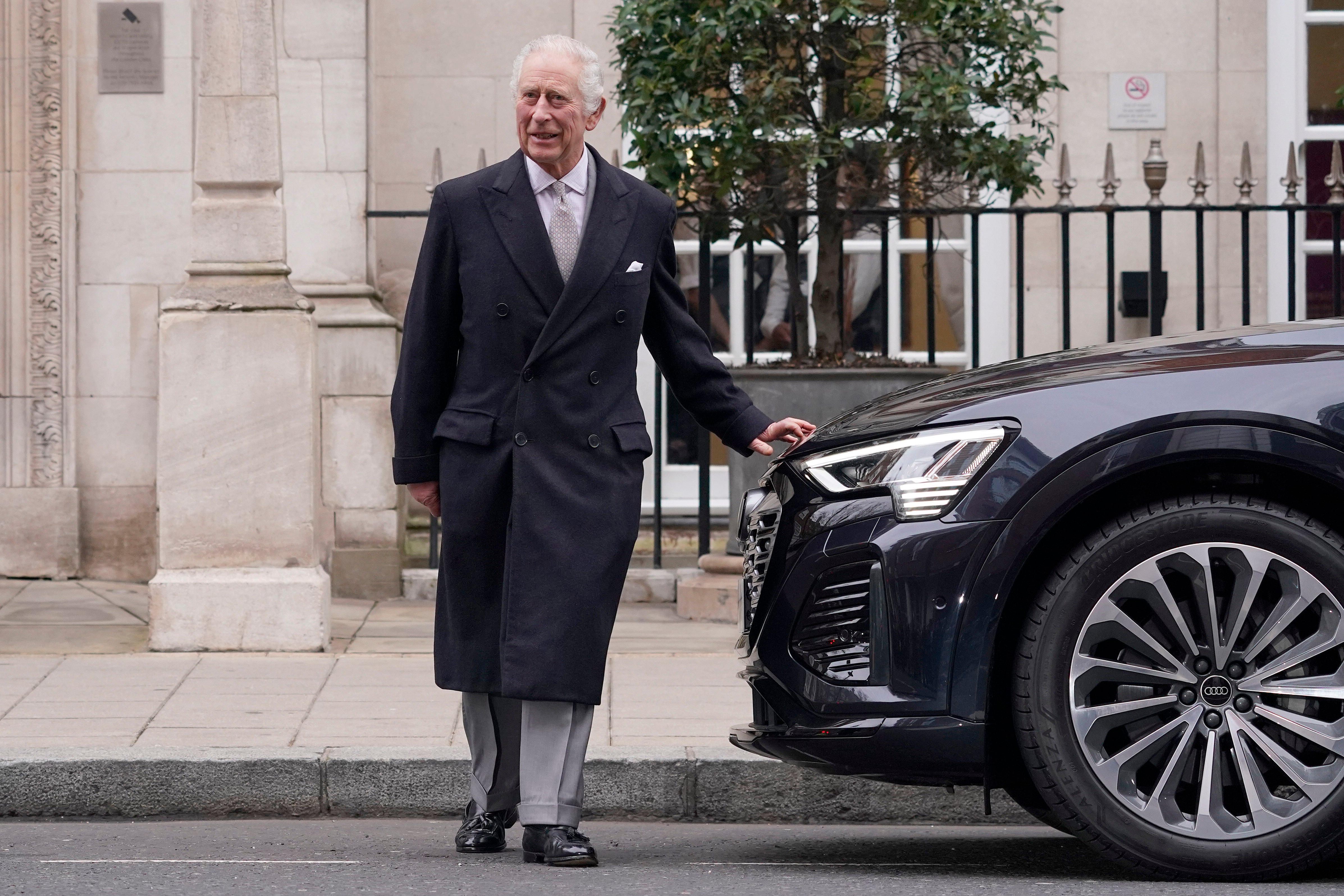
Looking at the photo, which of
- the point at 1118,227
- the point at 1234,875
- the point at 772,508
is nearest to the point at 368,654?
the point at 772,508

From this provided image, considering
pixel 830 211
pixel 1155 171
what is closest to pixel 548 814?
pixel 830 211

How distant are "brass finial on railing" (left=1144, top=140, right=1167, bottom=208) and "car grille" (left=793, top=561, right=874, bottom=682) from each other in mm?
4700

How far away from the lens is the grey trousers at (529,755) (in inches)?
172

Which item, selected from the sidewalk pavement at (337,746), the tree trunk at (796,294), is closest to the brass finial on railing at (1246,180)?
the tree trunk at (796,294)

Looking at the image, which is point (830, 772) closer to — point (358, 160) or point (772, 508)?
point (772, 508)

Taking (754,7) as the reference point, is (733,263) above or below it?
below

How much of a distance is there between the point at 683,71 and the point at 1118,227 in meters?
3.27

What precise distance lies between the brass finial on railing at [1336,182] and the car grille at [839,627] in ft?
16.8

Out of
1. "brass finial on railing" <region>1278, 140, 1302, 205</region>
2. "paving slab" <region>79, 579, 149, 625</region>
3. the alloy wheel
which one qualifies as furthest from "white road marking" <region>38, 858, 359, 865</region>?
"brass finial on railing" <region>1278, 140, 1302, 205</region>

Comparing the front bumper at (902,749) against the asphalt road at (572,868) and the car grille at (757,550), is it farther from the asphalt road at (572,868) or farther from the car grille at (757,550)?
the car grille at (757,550)

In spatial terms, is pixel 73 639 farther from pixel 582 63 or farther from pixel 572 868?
pixel 582 63

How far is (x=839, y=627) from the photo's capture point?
13.6 feet

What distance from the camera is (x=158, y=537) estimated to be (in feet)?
26.1

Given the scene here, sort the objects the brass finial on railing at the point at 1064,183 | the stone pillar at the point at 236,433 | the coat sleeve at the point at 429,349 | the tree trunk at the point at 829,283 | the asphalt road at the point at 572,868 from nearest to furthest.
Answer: the asphalt road at the point at 572,868
the coat sleeve at the point at 429,349
the stone pillar at the point at 236,433
the tree trunk at the point at 829,283
the brass finial on railing at the point at 1064,183
